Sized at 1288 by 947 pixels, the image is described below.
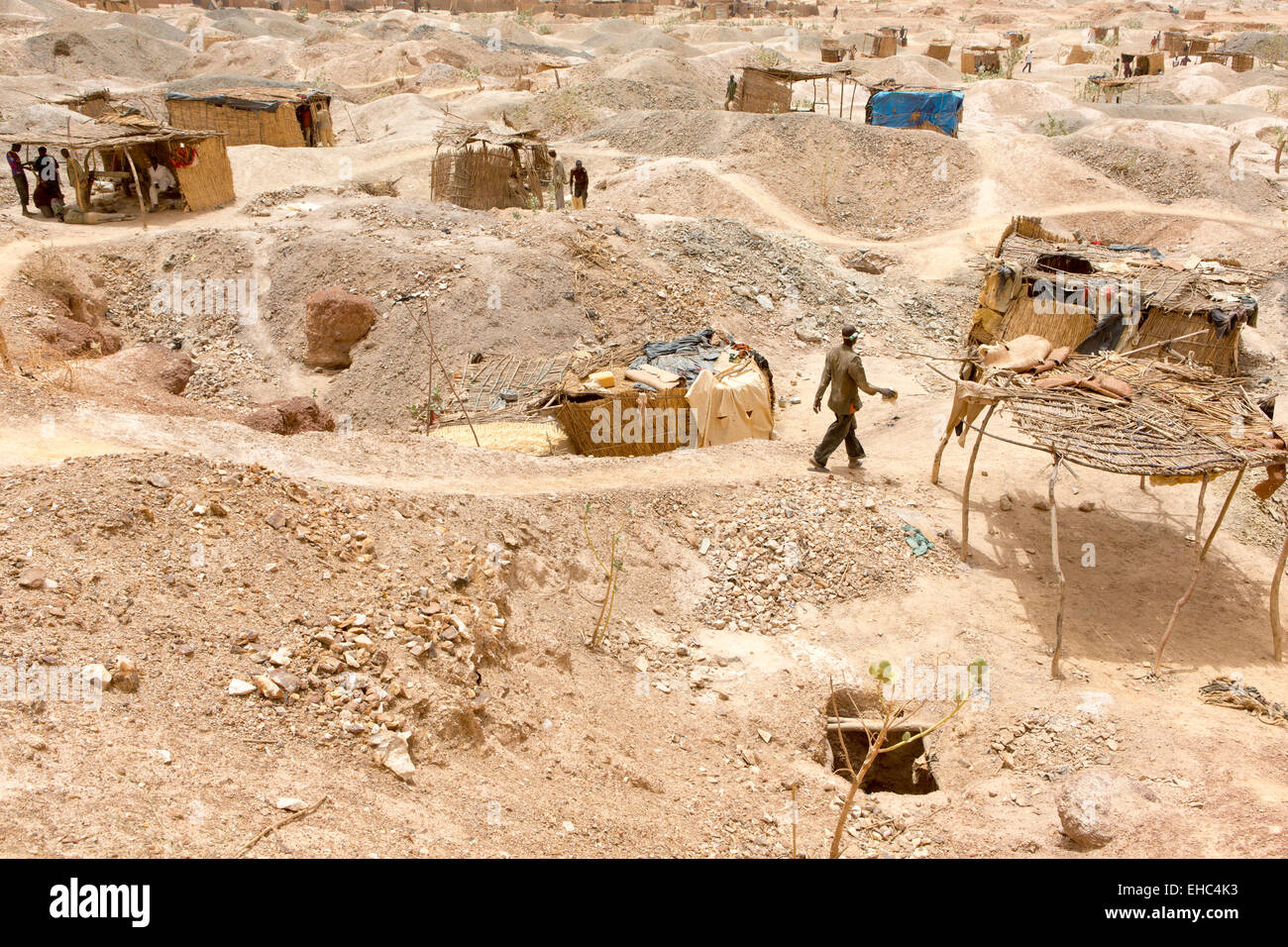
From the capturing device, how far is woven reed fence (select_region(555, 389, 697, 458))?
10.7m

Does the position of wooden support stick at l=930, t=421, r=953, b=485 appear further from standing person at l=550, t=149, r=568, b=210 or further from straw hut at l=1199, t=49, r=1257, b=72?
straw hut at l=1199, t=49, r=1257, b=72

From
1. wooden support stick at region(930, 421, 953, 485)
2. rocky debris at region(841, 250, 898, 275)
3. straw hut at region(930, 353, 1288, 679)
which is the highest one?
rocky debris at region(841, 250, 898, 275)

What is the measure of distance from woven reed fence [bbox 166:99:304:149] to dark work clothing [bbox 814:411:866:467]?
65.6 feet

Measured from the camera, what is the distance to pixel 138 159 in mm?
18859

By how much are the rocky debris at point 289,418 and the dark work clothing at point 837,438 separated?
6.23 m

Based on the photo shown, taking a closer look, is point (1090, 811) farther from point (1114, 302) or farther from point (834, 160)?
point (834, 160)

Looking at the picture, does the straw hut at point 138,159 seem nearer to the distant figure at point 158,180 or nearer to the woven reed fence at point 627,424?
the distant figure at point 158,180

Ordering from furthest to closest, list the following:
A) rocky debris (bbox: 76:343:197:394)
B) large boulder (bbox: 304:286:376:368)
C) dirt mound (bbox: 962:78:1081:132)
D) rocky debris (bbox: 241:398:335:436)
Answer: dirt mound (bbox: 962:78:1081:132) → large boulder (bbox: 304:286:376:368) → rocky debris (bbox: 76:343:197:394) → rocky debris (bbox: 241:398:335:436)

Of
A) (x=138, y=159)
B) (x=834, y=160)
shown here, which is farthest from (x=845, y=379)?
(x=138, y=159)

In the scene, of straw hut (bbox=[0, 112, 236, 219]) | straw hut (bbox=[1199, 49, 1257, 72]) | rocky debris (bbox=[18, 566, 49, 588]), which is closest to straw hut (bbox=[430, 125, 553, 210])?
straw hut (bbox=[0, 112, 236, 219])

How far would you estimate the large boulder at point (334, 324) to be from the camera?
14195 millimetres

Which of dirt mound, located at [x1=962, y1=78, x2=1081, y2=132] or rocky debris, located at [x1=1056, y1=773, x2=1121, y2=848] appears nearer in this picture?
rocky debris, located at [x1=1056, y1=773, x2=1121, y2=848]
